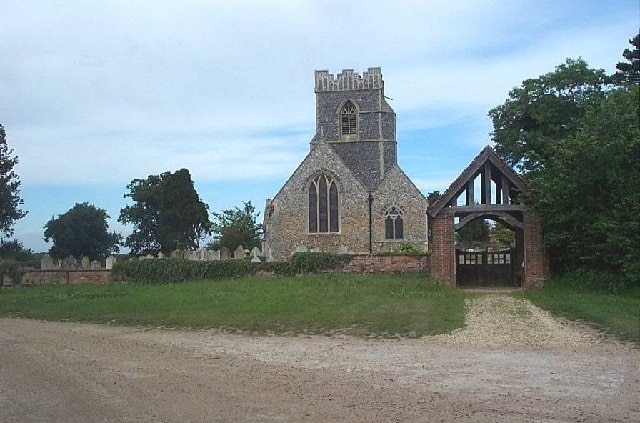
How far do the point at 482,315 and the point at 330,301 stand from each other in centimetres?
466

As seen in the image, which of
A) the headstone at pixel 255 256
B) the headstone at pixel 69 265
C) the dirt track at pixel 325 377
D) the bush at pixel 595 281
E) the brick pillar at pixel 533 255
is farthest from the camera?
the headstone at pixel 69 265

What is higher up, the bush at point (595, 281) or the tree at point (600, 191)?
the tree at point (600, 191)

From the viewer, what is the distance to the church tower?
182 ft

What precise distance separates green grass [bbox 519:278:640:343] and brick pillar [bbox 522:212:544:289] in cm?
43

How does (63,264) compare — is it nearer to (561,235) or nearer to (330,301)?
(330,301)

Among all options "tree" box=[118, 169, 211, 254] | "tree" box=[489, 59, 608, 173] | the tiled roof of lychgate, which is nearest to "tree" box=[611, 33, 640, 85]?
"tree" box=[489, 59, 608, 173]

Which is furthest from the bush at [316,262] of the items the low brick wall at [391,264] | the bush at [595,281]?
the bush at [595,281]

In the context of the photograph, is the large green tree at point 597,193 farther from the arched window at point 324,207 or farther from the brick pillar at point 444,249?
the arched window at point 324,207

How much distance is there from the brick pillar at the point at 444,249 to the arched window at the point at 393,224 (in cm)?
2208

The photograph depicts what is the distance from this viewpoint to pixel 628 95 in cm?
2169

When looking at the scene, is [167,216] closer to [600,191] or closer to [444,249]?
[444,249]

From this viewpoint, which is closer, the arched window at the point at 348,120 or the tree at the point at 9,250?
the tree at the point at 9,250

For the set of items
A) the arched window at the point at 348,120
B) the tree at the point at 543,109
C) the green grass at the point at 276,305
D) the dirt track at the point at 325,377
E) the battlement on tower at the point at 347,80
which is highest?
the battlement on tower at the point at 347,80

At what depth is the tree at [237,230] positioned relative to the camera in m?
60.9
